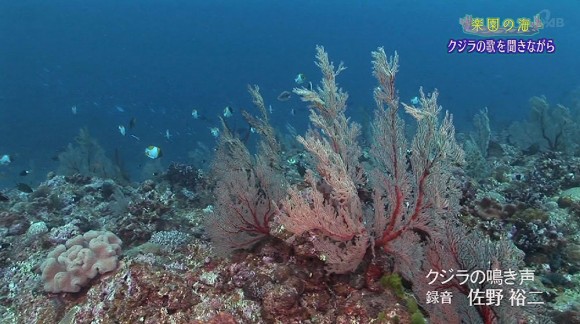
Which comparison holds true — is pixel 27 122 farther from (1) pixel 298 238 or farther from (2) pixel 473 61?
(2) pixel 473 61

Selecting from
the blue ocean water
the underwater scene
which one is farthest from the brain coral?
the blue ocean water

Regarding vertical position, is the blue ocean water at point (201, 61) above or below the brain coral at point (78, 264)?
above

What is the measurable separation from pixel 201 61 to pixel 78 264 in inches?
3692

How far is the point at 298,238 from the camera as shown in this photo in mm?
4902

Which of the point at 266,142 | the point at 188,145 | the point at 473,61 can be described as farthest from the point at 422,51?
the point at 266,142

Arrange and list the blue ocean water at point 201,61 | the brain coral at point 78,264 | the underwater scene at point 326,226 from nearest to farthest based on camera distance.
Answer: the underwater scene at point 326,226
the brain coral at point 78,264
the blue ocean water at point 201,61

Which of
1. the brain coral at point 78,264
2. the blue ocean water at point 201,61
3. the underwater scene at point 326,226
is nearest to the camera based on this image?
the underwater scene at point 326,226

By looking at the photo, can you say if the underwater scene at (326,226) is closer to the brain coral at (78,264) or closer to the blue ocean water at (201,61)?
the brain coral at (78,264)

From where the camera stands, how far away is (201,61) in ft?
309

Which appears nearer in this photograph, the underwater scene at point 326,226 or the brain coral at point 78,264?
the underwater scene at point 326,226

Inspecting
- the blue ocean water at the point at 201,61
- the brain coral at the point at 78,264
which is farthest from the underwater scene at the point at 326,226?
the blue ocean water at the point at 201,61

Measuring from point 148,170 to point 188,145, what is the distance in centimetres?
3092

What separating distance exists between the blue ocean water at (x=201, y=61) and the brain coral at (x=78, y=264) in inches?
1519

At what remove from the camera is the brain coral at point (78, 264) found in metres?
5.57
